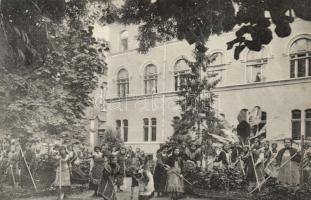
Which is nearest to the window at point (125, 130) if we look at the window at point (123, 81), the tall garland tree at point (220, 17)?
the window at point (123, 81)

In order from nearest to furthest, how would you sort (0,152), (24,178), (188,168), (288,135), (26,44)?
(26,44), (0,152), (24,178), (188,168), (288,135)

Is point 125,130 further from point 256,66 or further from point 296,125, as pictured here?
point 296,125

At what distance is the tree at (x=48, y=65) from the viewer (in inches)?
134

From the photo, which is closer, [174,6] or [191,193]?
[174,6]

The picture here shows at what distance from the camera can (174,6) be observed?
2115 mm

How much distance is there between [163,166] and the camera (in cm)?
731

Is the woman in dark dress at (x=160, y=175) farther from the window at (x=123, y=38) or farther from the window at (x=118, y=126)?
the window at (x=118, y=126)

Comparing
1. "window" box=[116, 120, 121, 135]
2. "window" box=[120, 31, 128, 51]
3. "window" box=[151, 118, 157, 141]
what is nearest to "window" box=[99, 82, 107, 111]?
"window" box=[116, 120, 121, 135]

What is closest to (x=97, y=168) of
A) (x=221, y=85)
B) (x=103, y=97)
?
(x=103, y=97)

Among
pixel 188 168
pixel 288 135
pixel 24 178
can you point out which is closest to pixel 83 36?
pixel 24 178

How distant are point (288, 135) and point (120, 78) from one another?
5364 millimetres

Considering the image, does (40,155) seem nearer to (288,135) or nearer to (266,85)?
(288,135)

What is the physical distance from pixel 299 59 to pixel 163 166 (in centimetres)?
455

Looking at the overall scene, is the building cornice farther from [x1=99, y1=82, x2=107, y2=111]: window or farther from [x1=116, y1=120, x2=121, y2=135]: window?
[x1=116, y1=120, x2=121, y2=135]: window
